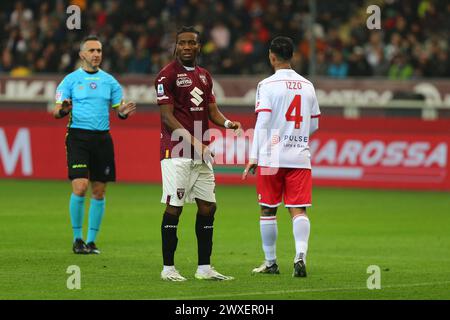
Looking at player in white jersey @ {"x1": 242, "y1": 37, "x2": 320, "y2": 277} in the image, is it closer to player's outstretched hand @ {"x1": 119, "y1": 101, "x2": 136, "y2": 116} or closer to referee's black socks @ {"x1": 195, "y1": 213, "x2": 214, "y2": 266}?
referee's black socks @ {"x1": 195, "y1": 213, "x2": 214, "y2": 266}

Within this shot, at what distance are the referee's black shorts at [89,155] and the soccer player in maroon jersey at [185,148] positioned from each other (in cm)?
290

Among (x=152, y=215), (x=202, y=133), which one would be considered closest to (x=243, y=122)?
(x=152, y=215)

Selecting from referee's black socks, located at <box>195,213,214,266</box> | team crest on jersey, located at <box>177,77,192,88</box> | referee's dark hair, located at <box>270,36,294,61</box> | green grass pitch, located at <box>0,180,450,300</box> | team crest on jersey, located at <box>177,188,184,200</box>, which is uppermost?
referee's dark hair, located at <box>270,36,294,61</box>

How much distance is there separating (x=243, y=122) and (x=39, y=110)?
5.17 meters

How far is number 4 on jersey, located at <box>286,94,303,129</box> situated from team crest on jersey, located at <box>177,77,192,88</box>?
1061 mm

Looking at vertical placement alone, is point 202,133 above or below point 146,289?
above

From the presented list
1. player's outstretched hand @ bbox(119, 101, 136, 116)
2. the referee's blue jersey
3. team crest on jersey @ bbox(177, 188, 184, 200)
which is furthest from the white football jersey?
the referee's blue jersey

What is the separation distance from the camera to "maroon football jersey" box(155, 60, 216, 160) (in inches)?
444

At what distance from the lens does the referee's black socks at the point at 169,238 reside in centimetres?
1119

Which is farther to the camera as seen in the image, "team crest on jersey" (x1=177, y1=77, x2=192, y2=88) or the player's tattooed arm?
the player's tattooed arm

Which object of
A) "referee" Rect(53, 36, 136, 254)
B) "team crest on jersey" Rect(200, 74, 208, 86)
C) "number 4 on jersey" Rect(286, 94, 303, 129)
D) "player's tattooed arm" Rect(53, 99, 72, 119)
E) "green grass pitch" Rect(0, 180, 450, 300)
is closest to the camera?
"green grass pitch" Rect(0, 180, 450, 300)

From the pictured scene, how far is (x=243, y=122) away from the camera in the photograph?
81.4ft

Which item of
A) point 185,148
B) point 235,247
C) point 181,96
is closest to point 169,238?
point 185,148
